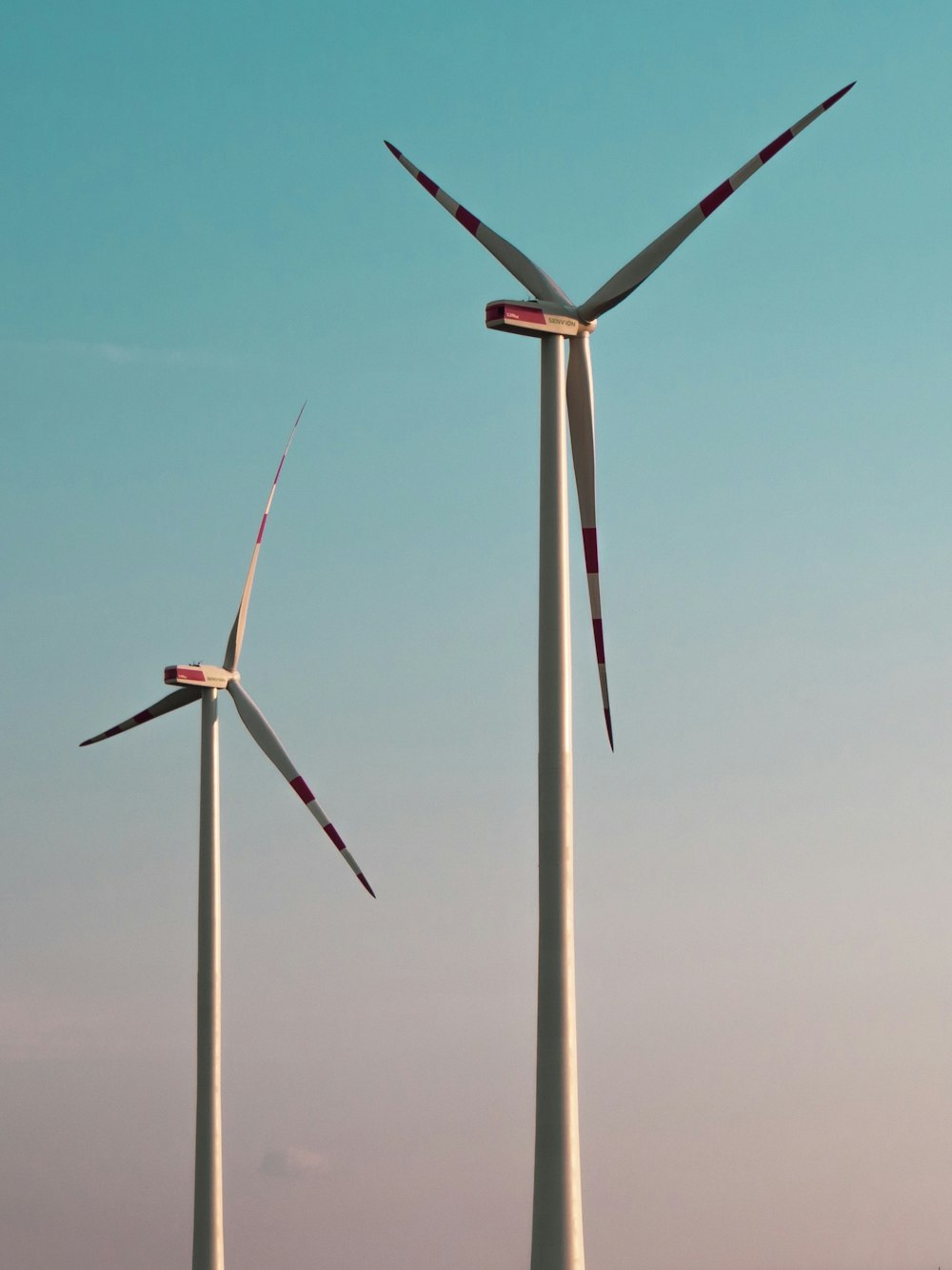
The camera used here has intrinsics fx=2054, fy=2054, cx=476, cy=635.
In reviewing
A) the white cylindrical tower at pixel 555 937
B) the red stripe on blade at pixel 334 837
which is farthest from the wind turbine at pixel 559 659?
the red stripe on blade at pixel 334 837

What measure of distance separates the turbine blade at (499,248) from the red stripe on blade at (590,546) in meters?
5.29

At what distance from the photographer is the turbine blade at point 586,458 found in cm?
4644

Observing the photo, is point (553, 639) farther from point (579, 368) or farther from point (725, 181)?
point (725, 181)

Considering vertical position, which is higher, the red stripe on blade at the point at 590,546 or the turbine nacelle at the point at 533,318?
the turbine nacelle at the point at 533,318

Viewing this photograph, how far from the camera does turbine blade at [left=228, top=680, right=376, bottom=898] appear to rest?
211ft

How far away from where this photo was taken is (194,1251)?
69.3 meters

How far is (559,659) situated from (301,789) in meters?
25.1

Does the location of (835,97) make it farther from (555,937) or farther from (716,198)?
(555,937)

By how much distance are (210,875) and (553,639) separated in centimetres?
3001

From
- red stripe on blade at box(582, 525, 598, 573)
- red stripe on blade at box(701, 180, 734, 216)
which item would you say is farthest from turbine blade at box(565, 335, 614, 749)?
red stripe on blade at box(701, 180, 734, 216)

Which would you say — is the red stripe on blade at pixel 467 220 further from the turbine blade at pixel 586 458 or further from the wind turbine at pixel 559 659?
the turbine blade at pixel 586 458

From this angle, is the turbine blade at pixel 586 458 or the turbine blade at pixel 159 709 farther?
the turbine blade at pixel 159 709

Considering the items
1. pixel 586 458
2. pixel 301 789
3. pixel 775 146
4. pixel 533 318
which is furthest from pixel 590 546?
pixel 301 789

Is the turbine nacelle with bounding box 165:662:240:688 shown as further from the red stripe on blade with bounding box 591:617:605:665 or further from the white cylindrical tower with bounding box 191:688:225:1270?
the red stripe on blade with bounding box 591:617:605:665
